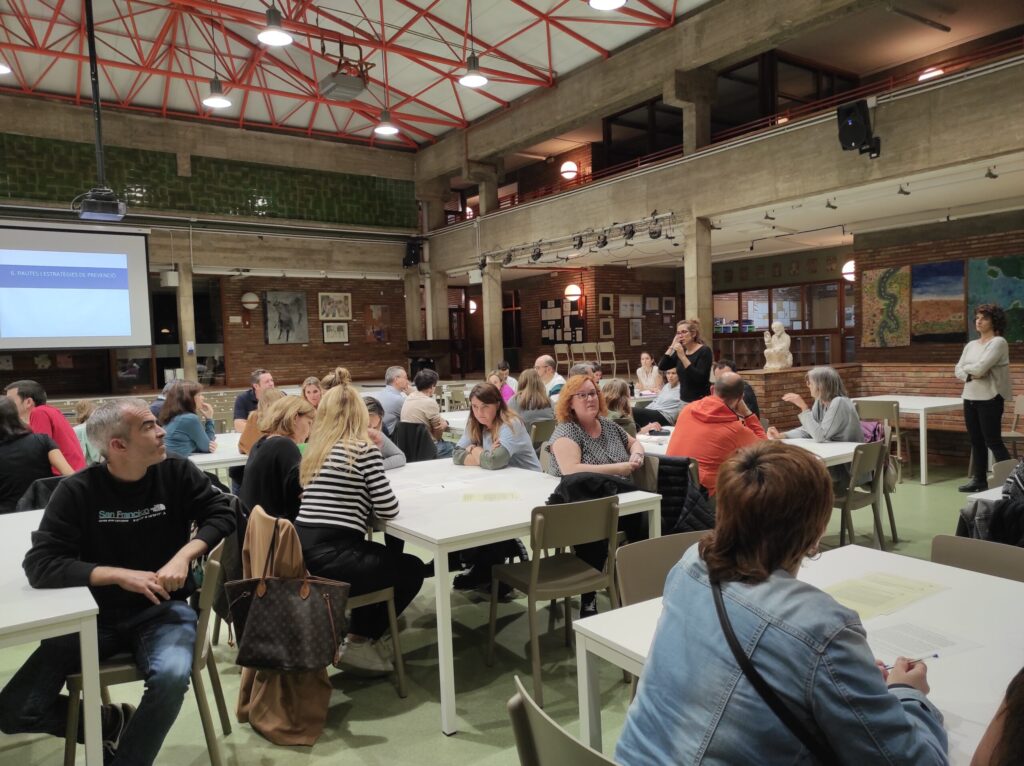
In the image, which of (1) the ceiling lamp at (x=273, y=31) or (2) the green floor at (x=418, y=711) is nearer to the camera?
(2) the green floor at (x=418, y=711)

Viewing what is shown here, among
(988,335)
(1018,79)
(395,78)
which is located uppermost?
(395,78)

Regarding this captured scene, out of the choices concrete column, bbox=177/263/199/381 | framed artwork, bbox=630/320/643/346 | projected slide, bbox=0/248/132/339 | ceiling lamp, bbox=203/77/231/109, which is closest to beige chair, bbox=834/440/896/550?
ceiling lamp, bbox=203/77/231/109

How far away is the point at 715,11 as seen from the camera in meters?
10.8

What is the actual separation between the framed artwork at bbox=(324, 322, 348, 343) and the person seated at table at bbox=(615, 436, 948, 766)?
56.3 feet

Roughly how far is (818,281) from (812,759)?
1614cm

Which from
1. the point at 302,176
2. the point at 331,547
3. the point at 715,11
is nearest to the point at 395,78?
the point at 302,176

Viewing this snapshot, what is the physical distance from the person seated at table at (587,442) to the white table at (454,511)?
0.21 metres

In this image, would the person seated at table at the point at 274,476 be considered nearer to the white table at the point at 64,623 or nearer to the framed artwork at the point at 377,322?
the white table at the point at 64,623

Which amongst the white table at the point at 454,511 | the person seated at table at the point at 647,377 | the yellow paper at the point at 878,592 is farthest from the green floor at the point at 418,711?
the person seated at table at the point at 647,377

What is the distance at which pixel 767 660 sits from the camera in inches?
47.2

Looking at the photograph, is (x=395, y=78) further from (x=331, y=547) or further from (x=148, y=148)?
(x=331, y=547)

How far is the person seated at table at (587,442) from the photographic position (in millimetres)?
3895

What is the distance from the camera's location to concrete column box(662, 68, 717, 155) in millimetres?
11648

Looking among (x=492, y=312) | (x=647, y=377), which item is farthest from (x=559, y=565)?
(x=492, y=312)
